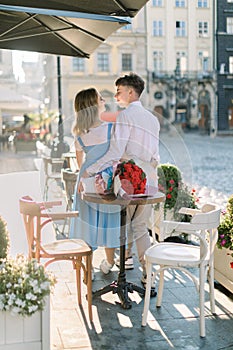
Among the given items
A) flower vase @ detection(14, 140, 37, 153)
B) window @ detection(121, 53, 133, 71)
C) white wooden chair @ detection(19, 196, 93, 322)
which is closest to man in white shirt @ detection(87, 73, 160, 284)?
white wooden chair @ detection(19, 196, 93, 322)

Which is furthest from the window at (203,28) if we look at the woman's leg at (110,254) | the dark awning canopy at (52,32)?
the woman's leg at (110,254)

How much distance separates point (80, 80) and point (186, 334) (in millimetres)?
34665

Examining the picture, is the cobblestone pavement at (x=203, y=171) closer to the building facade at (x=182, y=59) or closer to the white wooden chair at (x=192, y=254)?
the white wooden chair at (x=192, y=254)

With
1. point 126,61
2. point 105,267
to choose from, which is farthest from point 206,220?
point 126,61

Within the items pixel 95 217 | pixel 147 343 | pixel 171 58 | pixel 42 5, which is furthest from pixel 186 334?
pixel 171 58

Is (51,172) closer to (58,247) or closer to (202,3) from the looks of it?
(58,247)

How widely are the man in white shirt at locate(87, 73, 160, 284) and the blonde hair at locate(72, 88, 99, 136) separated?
0.17 meters

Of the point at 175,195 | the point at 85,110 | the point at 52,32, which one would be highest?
the point at 52,32

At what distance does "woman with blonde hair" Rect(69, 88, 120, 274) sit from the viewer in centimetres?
346

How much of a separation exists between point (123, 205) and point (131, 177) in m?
0.24

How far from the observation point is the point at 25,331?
247cm

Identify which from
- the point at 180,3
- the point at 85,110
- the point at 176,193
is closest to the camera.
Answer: the point at 85,110

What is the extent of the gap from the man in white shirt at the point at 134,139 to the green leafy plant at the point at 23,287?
1000 millimetres

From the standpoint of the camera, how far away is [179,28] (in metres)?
39.4
